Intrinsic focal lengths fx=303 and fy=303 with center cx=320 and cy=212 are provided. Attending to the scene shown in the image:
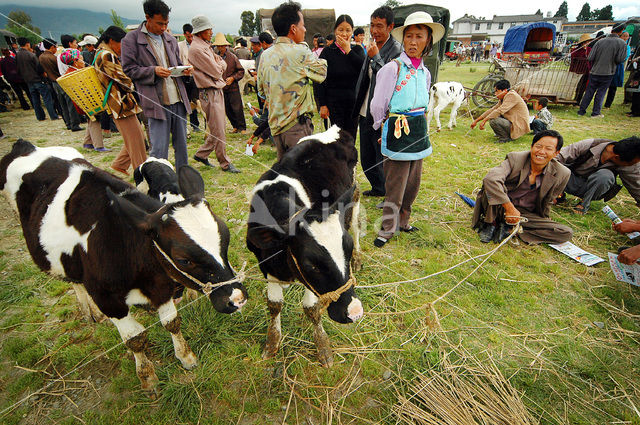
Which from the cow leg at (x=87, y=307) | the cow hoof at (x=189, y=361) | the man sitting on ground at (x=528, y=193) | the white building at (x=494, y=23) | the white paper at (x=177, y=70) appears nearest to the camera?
the cow hoof at (x=189, y=361)

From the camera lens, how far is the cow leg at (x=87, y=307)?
3.03 metres

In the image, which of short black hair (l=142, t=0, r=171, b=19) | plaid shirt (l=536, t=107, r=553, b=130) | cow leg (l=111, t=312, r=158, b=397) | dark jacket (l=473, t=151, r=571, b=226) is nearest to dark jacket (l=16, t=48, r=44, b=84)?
short black hair (l=142, t=0, r=171, b=19)

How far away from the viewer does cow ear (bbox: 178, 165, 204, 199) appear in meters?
2.36

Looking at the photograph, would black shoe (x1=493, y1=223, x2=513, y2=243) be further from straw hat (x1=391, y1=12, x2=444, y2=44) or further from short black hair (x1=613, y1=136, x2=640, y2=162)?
straw hat (x1=391, y1=12, x2=444, y2=44)

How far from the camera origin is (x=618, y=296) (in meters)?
3.41

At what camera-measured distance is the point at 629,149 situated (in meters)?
4.51

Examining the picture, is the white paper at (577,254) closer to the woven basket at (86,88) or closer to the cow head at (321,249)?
the cow head at (321,249)

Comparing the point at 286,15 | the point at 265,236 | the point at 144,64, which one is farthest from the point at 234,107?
the point at 265,236

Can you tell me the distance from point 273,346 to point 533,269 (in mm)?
3381

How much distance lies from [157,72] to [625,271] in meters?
6.63

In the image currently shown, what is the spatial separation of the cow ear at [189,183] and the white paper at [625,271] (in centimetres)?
474

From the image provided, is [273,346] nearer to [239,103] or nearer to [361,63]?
[361,63]

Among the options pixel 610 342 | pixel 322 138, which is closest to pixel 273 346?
pixel 322 138

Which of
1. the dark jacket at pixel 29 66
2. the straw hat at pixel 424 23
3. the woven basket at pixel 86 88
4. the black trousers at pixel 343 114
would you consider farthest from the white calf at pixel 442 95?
the dark jacket at pixel 29 66
